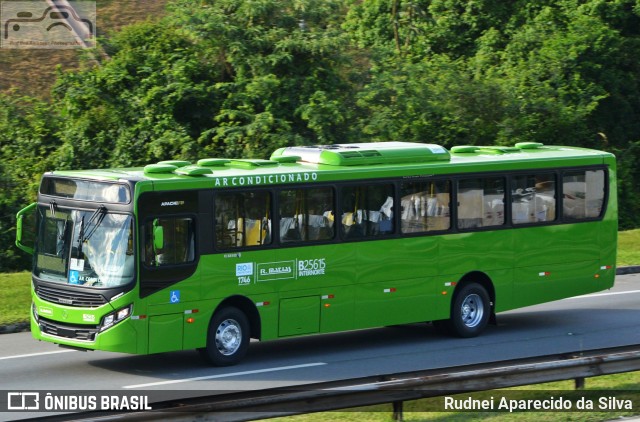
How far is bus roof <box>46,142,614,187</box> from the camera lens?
14883mm

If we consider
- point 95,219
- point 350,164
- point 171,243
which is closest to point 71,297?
point 95,219

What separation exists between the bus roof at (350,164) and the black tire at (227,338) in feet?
5.82

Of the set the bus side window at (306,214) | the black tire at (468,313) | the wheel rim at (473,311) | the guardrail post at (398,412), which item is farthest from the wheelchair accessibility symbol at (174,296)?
the wheel rim at (473,311)

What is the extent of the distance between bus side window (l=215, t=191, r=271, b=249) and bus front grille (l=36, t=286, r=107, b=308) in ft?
5.83

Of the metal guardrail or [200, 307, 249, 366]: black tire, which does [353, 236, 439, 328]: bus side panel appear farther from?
the metal guardrail

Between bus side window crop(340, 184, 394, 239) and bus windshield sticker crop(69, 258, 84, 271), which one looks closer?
bus windshield sticker crop(69, 258, 84, 271)

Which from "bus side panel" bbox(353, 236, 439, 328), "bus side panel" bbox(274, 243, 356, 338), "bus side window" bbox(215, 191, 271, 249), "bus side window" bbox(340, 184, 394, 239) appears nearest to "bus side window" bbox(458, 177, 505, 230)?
"bus side panel" bbox(353, 236, 439, 328)

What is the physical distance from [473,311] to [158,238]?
5971mm

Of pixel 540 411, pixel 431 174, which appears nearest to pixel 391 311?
pixel 431 174

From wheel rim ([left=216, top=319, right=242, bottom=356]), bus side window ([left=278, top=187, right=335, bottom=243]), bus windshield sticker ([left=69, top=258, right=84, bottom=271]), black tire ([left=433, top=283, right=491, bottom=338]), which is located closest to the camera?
bus windshield sticker ([left=69, top=258, right=84, bottom=271])

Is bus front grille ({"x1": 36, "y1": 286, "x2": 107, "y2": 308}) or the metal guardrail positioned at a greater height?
bus front grille ({"x1": 36, "y1": 286, "x2": 107, "y2": 308})

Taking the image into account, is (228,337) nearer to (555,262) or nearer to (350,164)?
(350,164)

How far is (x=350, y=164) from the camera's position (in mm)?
16453

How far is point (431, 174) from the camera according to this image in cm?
1723
